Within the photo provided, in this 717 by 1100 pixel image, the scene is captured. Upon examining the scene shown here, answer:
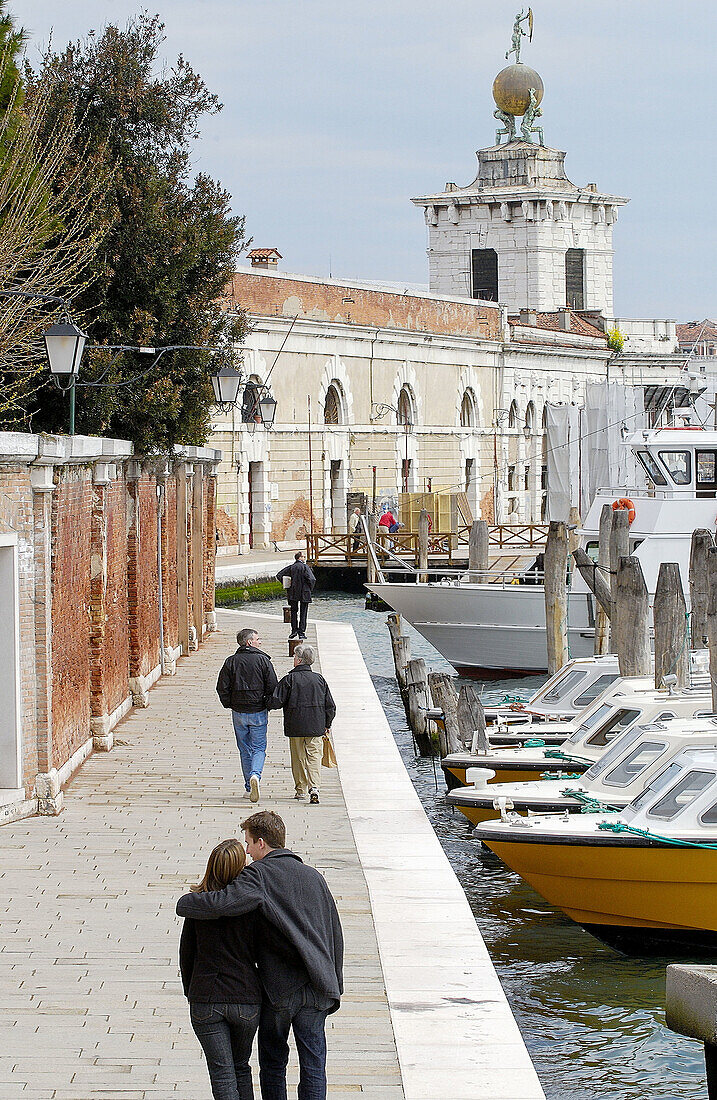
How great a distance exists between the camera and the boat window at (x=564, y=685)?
56.9ft

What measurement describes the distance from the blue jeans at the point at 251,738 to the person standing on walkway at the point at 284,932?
6.70 m

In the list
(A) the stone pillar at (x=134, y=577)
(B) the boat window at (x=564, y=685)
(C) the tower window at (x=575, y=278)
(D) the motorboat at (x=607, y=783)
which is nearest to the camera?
(D) the motorboat at (x=607, y=783)

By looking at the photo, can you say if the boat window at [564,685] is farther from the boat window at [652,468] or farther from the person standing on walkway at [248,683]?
the boat window at [652,468]

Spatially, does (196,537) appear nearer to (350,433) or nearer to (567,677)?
(567,677)

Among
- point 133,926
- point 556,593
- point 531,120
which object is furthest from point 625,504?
point 531,120

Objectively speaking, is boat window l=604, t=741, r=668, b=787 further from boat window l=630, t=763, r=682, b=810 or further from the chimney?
the chimney

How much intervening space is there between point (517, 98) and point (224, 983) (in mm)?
77666

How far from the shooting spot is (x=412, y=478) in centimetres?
5862

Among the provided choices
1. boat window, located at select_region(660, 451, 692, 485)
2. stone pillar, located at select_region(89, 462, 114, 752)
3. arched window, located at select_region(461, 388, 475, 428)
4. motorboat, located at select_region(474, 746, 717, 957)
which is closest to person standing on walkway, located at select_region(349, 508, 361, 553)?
arched window, located at select_region(461, 388, 475, 428)

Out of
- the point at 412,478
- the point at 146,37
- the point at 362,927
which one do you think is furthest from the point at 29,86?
the point at 412,478

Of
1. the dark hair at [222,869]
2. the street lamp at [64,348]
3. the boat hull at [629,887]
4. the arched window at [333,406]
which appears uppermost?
the arched window at [333,406]

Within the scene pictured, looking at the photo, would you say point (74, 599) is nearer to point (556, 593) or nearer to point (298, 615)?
point (556, 593)

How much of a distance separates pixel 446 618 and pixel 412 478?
30.7 metres

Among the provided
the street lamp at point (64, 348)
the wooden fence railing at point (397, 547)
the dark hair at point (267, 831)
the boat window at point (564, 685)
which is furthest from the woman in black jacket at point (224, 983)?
the wooden fence railing at point (397, 547)
